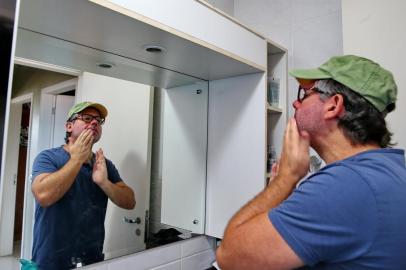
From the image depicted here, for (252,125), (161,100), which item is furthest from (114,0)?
(252,125)

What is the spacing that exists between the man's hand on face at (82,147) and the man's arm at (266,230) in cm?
56

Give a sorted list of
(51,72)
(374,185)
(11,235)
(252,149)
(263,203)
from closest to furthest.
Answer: (374,185), (263,203), (11,235), (51,72), (252,149)

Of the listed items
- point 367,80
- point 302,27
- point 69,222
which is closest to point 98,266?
point 69,222

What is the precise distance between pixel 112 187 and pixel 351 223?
0.79 metres

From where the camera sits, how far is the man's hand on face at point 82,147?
96cm

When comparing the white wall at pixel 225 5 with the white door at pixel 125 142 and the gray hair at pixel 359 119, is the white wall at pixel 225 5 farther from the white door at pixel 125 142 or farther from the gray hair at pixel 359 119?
the gray hair at pixel 359 119

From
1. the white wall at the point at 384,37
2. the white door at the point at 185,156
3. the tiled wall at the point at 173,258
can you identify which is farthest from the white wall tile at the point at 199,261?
the white wall at the point at 384,37

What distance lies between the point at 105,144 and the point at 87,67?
27 centimetres

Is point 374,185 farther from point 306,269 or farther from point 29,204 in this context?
point 29,204

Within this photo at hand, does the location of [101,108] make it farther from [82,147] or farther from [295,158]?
[295,158]

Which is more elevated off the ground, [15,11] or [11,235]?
[15,11]

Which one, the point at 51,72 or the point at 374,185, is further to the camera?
the point at 51,72

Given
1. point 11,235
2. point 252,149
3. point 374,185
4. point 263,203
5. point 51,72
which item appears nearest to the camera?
point 374,185

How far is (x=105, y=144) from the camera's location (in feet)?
3.44
